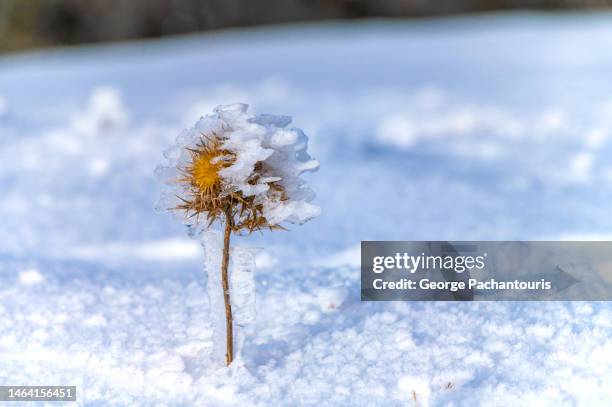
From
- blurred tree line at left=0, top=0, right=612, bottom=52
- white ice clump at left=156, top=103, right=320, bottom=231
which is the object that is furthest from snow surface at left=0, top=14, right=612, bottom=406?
blurred tree line at left=0, top=0, right=612, bottom=52

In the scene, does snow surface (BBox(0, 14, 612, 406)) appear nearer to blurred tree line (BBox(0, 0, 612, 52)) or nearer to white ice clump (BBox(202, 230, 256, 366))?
white ice clump (BBox(202, 230, 256, 366))

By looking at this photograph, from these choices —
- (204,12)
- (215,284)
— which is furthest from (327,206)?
(204,12)

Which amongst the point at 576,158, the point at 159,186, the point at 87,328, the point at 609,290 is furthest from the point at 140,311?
the point at 576,158

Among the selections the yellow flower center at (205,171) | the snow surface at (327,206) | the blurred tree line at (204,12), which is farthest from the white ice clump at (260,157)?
the blurred tree line at (204,12)

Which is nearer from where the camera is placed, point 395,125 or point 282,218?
point 282,218

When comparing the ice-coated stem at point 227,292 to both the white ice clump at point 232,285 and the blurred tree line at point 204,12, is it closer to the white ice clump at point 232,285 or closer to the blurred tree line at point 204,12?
the white ice clump at point 232,285

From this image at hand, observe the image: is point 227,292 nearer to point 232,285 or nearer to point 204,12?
point 232,285

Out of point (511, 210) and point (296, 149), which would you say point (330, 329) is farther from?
point (511, 210)
